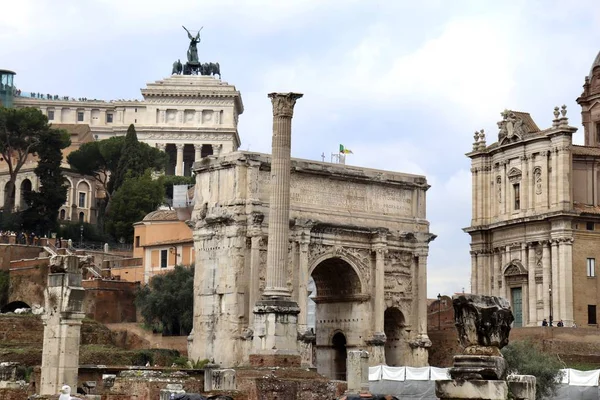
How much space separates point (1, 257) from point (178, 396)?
48.8 metres

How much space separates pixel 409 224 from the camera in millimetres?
57281

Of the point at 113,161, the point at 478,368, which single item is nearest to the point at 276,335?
the point at 478,368

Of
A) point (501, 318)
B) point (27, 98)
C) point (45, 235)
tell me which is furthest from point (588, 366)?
point (27, 98)

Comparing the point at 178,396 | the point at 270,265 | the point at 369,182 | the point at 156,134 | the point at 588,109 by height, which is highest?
the point at 156,134

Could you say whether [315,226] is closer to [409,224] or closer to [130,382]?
[409,224]

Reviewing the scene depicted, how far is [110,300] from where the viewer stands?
222 feet

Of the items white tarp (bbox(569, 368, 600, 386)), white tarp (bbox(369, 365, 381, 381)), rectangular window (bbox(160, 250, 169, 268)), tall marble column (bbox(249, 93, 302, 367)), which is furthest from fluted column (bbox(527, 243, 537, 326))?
rectangular window (bbox(160, 250, 169, 268))

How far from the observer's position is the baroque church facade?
184 ft

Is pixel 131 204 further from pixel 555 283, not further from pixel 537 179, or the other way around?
pixel 555 283

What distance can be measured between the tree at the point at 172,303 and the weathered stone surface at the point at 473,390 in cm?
4633

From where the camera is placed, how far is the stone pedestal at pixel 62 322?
84.1 feet

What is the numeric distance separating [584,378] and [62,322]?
19.8 m

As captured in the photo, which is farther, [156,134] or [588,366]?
[156,134]

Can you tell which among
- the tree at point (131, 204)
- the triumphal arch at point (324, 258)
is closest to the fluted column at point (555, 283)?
the triumphal arch at point (324, 258)
